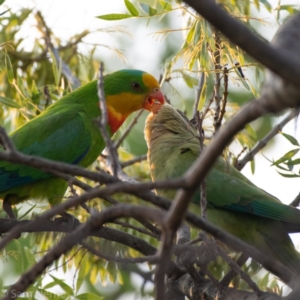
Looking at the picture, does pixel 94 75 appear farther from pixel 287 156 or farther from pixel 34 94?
pixel 287 156

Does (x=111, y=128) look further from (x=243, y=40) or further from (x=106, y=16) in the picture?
(x=243, y=40)

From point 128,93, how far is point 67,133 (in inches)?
25.0

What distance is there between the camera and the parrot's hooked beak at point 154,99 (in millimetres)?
4316

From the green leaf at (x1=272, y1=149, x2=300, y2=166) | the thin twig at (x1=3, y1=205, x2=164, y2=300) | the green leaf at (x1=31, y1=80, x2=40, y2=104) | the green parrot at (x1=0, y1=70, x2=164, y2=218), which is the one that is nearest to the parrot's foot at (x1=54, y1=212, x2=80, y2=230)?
the green parrot at (x1=0, y1=70, x2=164, y2=218)

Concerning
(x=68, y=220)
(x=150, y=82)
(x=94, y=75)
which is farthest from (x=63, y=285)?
(x=94, y=75)

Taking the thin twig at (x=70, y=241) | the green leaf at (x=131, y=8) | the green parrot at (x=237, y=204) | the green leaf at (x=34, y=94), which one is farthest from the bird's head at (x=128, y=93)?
the thin twig at (x=70, y=241)

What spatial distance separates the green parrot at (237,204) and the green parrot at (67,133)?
394mm

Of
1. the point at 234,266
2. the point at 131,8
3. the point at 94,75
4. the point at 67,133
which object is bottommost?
the point at 234,266

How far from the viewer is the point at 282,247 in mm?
3459

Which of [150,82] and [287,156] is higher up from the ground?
[150,82]

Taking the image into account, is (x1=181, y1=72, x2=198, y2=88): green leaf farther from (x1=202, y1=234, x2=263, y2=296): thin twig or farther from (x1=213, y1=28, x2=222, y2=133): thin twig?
(x1=202, y1=234, x2=263, y2=296): thin twig

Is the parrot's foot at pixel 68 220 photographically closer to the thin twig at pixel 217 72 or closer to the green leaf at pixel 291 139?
the thin twig at pixel 217 72

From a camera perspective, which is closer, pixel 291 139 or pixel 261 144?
pixel 291 139

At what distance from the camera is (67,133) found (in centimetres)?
387
